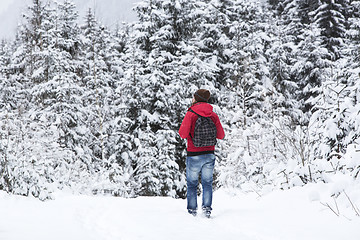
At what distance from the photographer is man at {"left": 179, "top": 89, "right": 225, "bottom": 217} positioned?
15.8 feet

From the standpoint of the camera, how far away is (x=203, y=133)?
481 centimetres

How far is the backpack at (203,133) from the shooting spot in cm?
480

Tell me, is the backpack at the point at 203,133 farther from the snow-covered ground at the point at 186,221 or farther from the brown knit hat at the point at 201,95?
the snow-covered ground at the point at 186,221

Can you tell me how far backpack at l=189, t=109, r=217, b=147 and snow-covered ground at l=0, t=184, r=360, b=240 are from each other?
113 centimetres

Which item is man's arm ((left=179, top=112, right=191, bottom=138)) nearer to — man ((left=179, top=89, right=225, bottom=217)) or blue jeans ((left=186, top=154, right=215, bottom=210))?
man ((left=179, top=89, right=225, bottom=217))

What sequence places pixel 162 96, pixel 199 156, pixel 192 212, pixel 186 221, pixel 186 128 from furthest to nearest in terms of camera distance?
pixel 162 96 → pixel 192 212 → pixel 199 156 → pixel 186 128 → pixel 186 221

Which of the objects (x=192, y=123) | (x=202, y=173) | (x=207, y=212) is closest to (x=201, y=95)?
(x=192, y=123)

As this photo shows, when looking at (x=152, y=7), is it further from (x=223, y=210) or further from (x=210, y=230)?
(x=210, y=230)

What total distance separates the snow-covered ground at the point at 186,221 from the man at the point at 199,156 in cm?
27

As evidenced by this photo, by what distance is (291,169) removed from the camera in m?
5.55

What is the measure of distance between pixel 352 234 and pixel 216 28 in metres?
18.8

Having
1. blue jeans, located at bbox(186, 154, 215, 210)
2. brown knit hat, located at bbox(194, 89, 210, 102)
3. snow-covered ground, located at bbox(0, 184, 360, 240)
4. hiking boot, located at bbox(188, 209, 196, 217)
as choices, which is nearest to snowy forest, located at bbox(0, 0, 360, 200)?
snow-covered ground, located at bbox(0, 184, 360, 240)

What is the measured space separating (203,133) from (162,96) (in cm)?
1203

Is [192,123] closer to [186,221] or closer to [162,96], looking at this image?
[186,221]
